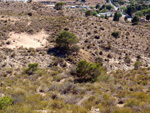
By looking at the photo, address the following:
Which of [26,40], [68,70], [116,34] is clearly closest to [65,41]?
[68,70]

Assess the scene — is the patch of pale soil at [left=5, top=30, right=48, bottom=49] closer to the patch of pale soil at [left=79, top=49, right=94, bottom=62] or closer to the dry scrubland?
the dry scrubland

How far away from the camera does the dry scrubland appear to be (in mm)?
7250

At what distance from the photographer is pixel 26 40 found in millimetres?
23000

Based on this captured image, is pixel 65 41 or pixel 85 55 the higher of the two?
pixel 65 41

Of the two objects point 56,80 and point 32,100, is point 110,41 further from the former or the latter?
point 32,100

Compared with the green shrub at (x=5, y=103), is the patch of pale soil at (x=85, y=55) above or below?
below

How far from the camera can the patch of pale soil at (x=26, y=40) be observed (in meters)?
21.0

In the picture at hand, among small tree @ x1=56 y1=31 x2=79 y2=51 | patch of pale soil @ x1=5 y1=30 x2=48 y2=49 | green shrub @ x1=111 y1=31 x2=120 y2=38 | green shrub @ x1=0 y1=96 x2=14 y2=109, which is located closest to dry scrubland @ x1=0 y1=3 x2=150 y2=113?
patch of pale soil @ x1=5 y1=30 x2=48 y2=49

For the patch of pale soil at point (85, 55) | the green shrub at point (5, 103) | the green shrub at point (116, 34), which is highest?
the green shrub at point (116, 34)

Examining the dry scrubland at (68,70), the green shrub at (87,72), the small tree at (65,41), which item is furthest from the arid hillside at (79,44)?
the green shrub at (87,72)

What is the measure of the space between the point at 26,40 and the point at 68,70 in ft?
38.9

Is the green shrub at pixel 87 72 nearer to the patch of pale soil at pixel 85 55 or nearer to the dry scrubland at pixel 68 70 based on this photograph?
the dry scrubland at pixel 68 70

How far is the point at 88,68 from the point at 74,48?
26.6ft

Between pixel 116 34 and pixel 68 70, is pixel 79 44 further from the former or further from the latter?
pixel 116 34
